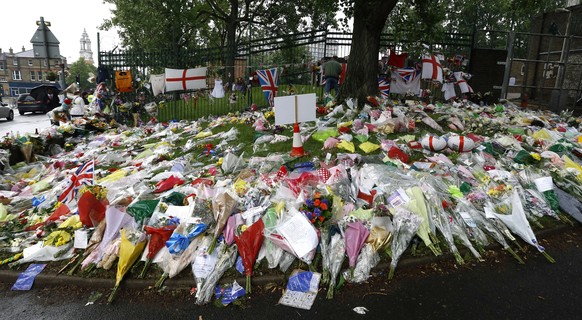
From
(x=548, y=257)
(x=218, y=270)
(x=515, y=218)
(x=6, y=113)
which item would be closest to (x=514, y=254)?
(x=548, y=257)

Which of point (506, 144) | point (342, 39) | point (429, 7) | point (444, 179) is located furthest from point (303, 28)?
point (444, 179)

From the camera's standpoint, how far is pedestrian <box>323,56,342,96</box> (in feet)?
33.6

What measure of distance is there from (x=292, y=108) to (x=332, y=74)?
4.99m

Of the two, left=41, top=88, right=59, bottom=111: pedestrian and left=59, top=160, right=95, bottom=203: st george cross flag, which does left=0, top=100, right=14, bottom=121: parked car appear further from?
left=59, top=160, right=95, bottom=203: st george cross flag

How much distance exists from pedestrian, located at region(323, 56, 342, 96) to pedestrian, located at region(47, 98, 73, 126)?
26.5 feet

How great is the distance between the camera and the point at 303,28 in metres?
21.1

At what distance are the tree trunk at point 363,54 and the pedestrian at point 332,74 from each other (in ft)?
4.61

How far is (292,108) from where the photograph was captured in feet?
Answer: 18.8

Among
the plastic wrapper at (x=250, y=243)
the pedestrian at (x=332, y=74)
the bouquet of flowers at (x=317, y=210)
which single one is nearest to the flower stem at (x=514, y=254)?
the bouquet of flowers at (x=317, y=210)

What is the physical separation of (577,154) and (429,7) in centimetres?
526

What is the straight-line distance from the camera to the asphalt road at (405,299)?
2924 millimetres

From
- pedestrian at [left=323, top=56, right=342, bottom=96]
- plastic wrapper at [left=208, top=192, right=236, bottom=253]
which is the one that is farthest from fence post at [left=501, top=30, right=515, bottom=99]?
plastic wrapper at [left=208, top=192, right=236, bottom=253]

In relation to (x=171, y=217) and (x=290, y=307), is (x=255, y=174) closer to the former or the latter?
(x=171, y=217)

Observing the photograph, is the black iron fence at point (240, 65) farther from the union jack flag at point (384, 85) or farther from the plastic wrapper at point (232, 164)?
the plastic wrapper at point (232, 164)
